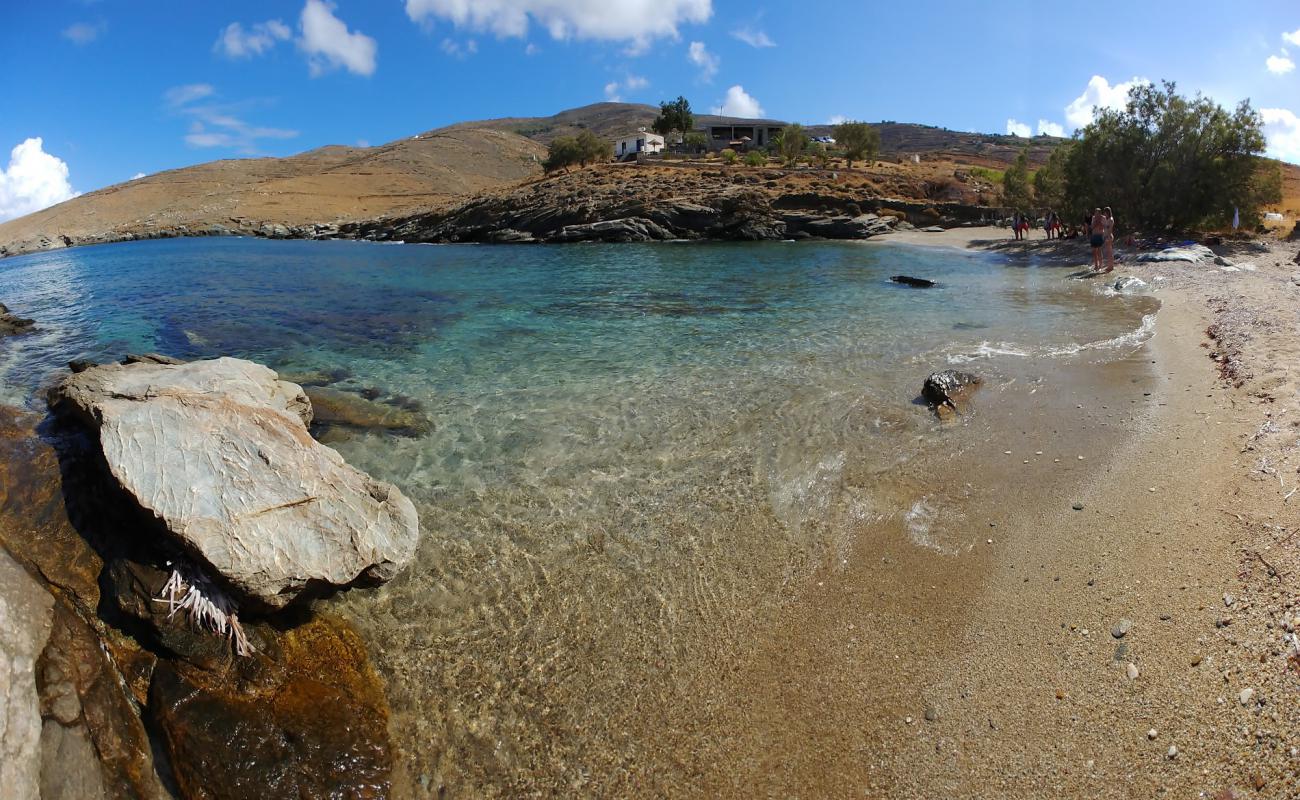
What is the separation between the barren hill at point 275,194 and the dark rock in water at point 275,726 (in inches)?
2702

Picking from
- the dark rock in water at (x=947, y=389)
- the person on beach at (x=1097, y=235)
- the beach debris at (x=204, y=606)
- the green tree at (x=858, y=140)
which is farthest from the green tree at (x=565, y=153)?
the beach debris at (x=204, y=606)

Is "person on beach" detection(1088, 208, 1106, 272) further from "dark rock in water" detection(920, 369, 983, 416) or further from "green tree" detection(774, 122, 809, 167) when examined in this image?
"green tree" detection(774, 122, 809, 167)

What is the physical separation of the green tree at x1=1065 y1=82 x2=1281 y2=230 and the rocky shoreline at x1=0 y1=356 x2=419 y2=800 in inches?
1347

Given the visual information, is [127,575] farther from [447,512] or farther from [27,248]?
[27,248]

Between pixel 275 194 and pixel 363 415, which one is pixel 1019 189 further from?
pixel 275 194

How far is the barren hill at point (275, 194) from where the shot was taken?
222 feet

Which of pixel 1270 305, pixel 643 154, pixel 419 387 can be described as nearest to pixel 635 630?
pixel 419 387

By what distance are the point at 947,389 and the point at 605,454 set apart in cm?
569

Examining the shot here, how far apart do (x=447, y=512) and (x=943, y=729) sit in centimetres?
536

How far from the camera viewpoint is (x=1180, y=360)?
11.0 metres

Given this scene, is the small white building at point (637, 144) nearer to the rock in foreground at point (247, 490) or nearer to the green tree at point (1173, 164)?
the green tree at point (1173, 164)

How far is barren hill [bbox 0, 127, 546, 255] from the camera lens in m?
67.6

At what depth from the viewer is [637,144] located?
282ft

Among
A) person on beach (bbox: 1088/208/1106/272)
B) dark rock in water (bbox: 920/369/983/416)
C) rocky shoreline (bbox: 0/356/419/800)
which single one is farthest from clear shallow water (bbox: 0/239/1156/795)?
person on beach (bbox: 1088/208/1106/272)
